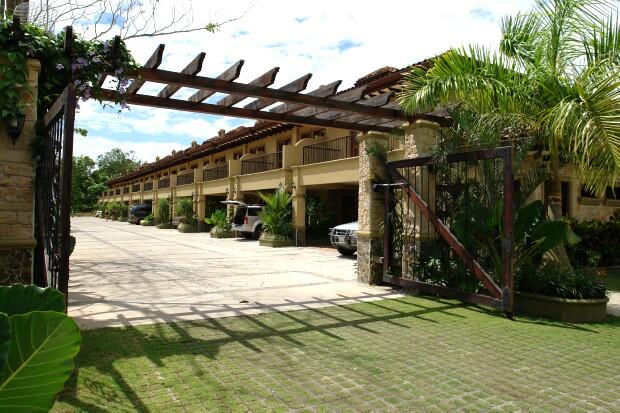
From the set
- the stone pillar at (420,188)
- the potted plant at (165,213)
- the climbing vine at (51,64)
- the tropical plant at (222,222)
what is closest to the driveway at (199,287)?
the stone pillar at (420,188)

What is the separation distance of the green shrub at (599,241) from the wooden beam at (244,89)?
356 inches

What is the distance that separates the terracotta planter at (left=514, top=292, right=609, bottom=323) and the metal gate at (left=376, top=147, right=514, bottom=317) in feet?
1.91

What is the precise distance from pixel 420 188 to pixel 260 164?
18157 mm

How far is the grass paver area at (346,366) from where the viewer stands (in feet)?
11.7

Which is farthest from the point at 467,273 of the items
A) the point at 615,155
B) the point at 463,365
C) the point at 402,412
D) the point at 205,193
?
the point at 205,193

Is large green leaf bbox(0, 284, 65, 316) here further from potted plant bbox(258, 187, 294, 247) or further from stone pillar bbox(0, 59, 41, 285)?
potted plant bbox(258, 187, 294, 247)

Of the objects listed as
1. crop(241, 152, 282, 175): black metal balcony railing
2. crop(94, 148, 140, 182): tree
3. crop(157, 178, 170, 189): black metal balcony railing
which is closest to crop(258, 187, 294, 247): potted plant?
crop(241, 152, 282, 175): black metal balcony railing

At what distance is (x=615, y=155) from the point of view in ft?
19.6

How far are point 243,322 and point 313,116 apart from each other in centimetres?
412

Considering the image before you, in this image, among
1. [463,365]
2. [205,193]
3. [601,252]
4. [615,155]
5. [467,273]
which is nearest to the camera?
[463,365]

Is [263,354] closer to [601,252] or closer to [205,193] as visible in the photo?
[601,252]

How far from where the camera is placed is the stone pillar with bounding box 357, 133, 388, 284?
9.27 m

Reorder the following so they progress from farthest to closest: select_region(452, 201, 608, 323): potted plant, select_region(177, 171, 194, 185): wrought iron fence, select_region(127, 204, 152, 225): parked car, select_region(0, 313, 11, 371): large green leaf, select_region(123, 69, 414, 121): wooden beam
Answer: select_region(127, 204, 152, 225): parked car, select_region(177, 171, 194, 185): wrought iron fence, select_region(452, 201, 608, 323): potted plant, select_region(123, 69, 414, 121): wooden beam, select_region(0, 313, 11, 371): large green leaf

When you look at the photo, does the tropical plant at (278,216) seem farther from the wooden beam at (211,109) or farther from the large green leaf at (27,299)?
the large green leaf at (27,299)
